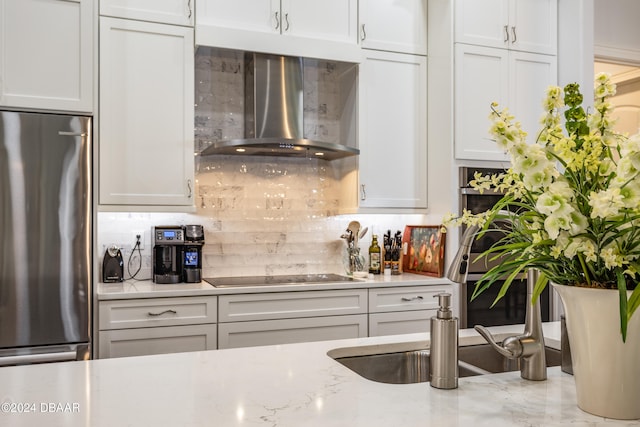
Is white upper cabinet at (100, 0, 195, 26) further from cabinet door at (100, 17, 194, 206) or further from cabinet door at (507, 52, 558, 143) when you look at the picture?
cabinet door at (507, 52, 558, 143)

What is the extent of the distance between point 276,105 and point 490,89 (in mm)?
1425

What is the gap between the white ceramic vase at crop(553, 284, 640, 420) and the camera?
3.36 feet

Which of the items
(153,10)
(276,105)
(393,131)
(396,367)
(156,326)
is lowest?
(156,326)

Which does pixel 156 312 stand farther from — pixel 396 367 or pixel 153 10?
pixel 153 10

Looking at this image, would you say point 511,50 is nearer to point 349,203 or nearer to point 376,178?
point 376,178

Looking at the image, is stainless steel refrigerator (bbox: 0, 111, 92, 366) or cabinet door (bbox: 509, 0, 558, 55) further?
cabinet door (bbox: 509, 0, 558, 55)

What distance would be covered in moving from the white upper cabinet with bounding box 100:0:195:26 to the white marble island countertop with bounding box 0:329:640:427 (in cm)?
222

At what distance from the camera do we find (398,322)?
10.9ft

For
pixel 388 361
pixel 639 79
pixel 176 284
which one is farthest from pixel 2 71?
pixel 639 79

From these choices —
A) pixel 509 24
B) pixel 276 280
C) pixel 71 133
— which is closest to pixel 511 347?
pixel 276 280

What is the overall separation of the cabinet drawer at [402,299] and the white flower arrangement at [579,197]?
85.3 inches

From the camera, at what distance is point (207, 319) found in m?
2.91

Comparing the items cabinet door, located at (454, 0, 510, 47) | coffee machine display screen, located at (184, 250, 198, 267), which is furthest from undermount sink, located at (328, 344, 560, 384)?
cabinet door, located at (454, 0, 510, 47)

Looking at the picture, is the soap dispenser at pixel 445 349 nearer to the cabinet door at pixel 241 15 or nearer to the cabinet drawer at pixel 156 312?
the cabinet drawer at pixel 156 312
